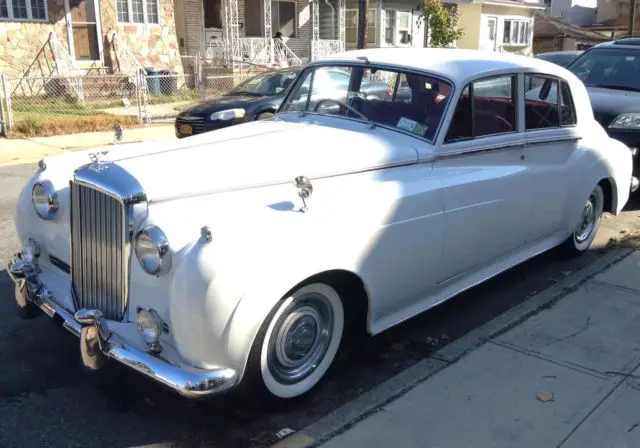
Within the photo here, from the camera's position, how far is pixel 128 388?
11.8ft

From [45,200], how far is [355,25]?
2744cm

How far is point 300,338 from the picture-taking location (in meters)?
3.36

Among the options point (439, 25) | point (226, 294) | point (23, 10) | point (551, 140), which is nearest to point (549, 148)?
point (551, 140)

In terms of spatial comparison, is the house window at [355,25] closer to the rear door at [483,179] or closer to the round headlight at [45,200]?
the rear door at [483,179]

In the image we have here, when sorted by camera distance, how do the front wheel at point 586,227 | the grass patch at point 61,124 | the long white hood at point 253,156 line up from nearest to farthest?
the long white hood at point 253,156 < the front wheel at point 586,227 < the grass patch at point 61,124

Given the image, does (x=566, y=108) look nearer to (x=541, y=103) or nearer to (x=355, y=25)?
(x=541, y=103)

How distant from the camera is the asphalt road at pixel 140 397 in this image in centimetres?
321

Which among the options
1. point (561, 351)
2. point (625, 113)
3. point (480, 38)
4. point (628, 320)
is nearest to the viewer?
point (561, 351)

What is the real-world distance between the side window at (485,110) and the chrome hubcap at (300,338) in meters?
1.50

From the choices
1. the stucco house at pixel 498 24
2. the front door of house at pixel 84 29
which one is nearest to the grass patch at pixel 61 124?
the front door of house at pixel 84 29

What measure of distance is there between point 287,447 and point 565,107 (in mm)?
3750

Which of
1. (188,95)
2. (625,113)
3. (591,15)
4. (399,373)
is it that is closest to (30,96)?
(188,95)

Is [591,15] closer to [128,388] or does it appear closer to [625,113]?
[625,113]

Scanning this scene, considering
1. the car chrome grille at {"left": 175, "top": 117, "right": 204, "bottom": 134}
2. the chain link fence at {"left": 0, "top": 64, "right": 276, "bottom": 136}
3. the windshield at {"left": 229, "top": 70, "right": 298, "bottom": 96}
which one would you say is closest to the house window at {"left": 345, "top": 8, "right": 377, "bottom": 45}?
the chain link fence at {"left": 0, "top": 64, "right": 276, "bottom": 136}
